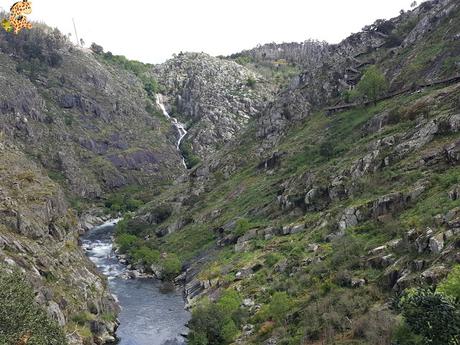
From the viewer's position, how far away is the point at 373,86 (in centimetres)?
10512

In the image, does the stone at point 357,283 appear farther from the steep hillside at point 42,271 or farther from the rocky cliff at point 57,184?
the rocky cliff at point 57,184

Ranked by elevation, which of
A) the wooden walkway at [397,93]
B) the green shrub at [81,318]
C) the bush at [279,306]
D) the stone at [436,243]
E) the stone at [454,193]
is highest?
the wooden walkway at [397,93]

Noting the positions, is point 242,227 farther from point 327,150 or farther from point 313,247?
point 313,247

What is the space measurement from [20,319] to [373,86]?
284 ft

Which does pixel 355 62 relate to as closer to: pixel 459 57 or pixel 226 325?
pixel 459 57

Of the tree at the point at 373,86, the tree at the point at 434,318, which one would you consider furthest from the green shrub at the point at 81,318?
the tree at the point at 373,86

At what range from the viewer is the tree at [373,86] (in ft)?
342

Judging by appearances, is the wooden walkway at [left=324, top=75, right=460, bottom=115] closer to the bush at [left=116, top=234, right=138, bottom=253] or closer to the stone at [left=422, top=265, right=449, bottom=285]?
the bush at [left=116, top=234, right=138, bottom=253]

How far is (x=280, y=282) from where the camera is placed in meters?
62.1

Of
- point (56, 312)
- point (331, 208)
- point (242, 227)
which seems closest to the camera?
point (56, 312)

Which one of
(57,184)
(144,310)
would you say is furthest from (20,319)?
(57,184)

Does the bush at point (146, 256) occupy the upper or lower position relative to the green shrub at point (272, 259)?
lower

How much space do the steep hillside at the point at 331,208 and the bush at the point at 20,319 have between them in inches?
827

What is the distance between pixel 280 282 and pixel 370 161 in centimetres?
2400
